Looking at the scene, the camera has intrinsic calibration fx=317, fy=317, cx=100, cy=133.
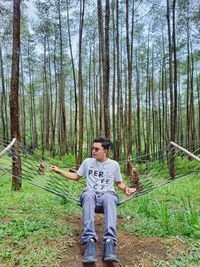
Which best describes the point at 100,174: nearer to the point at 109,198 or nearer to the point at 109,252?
the point at 109,198

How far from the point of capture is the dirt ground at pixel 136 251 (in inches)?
79.8

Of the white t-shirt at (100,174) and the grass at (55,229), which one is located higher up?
the white t-shirt at (100,174)

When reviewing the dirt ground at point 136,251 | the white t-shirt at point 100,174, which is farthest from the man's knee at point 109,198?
the dirt ground at point 136,251

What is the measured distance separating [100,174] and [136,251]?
0.71 meters

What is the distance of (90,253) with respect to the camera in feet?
6.44

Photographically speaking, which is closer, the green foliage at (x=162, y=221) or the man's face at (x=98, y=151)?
the green foliage at (x=162, y=221)

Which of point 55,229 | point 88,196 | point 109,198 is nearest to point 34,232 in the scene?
point 55,229

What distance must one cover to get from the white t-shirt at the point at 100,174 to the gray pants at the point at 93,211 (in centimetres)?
9

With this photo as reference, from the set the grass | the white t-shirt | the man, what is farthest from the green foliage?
the white t-shirt

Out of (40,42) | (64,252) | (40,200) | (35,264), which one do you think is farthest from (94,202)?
(40,42)

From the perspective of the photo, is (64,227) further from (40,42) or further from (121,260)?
(40,42)

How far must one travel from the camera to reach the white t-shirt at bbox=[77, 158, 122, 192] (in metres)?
2.62

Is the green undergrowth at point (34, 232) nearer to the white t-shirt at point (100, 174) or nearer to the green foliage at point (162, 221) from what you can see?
the white t-shirt at point (100, 174)

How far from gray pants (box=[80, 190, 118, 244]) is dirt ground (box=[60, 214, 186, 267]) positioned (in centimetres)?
15
